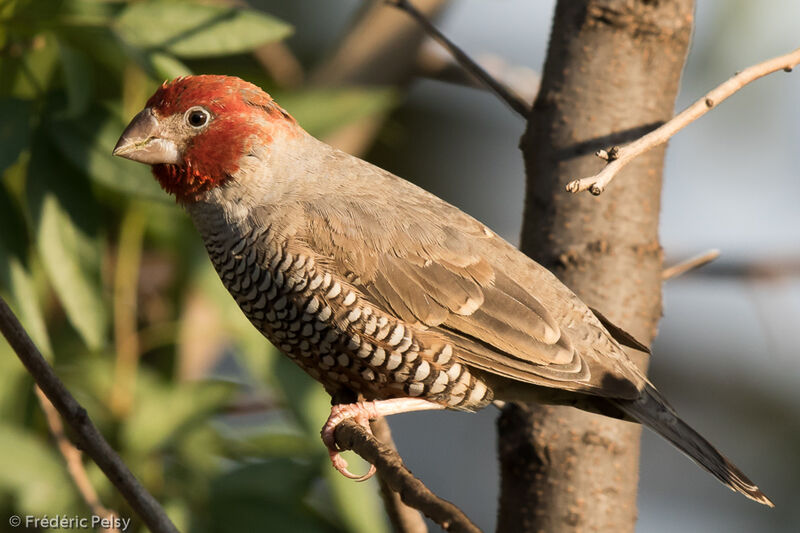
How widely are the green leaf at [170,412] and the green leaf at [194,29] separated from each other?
3.89 feet

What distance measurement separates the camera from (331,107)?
371 centimetres

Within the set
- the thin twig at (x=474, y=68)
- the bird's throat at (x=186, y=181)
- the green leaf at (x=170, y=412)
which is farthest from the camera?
the green leaf at (x=170, y=412)

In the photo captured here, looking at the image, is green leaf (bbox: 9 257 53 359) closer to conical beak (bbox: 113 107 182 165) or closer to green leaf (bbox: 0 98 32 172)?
green leaf (bbox: 0 98 32 172)

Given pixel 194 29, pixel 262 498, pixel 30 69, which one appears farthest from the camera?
pixel 262 498

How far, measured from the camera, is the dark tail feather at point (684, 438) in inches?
101

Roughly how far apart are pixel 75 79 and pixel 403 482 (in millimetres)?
1761

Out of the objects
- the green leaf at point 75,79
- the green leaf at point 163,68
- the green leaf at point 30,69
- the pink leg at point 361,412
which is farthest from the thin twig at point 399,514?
the green leaf at point 30,69

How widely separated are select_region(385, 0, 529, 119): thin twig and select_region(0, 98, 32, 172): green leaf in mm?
1134

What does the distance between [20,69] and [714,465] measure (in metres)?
2.45

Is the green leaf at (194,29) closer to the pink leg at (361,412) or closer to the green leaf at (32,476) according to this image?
the pink leg at (361,412)

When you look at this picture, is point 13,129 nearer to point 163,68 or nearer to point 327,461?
point 163,68

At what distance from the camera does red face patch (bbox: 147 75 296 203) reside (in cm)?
287

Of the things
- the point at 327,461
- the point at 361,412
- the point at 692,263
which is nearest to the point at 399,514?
the point at 361,412

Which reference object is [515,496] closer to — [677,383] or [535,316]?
[535,316]
